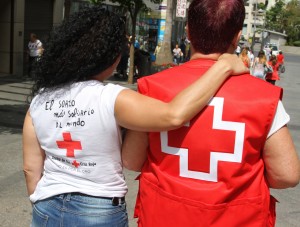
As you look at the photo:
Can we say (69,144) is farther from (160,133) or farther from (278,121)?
(278,121)

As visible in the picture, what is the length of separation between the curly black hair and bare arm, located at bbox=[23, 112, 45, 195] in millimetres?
195

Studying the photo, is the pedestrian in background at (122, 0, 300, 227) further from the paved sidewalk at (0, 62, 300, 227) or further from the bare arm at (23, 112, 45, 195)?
the paved sidewalk at (0, 62, 300, 227)

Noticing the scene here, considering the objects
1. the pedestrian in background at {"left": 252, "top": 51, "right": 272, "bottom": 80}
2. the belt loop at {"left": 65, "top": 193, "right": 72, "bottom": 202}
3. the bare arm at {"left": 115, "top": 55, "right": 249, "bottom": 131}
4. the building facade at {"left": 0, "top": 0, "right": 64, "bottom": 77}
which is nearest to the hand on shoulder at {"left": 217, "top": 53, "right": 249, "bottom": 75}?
the bare arm at {"left": 115, "top": 55, "right": 249, "bottom": 131}

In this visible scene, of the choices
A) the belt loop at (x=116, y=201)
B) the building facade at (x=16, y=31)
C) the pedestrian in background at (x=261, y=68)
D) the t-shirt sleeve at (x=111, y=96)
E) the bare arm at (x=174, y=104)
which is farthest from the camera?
the building facade at (x=16, y=31)

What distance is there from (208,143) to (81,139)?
521 millimetres

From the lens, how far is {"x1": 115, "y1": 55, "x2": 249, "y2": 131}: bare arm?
64.4 inches

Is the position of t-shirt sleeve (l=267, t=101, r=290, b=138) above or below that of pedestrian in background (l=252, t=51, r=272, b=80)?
above

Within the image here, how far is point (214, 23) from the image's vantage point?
67.1 inches

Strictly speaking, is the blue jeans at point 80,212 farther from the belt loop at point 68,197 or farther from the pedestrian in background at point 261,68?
the pedestrian in background at point 261,68

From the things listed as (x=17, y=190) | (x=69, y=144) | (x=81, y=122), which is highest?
(x=81, y=122)

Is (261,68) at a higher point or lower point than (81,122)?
lower

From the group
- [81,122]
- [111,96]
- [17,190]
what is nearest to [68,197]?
[81,122]

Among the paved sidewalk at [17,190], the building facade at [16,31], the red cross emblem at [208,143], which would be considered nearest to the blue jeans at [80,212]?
the red cross emblem at [208,143]

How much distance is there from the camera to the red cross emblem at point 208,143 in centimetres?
165
